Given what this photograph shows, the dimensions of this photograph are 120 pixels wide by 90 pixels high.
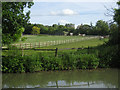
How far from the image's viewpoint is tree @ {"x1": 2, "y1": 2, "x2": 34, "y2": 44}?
11.7m

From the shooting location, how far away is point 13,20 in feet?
39.3

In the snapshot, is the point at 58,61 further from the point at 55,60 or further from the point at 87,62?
the point at 87,62

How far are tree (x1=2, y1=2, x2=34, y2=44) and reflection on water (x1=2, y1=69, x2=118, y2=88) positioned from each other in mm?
2490

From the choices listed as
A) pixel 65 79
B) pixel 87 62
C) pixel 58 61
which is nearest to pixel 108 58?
pixel 87 62

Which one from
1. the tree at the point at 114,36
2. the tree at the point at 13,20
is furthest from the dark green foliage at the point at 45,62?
the tree at the point at 114,36

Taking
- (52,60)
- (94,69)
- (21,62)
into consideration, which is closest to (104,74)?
(94,69)

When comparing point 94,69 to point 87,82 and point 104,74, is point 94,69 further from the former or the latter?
point 87,82

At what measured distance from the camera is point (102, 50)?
14922mm

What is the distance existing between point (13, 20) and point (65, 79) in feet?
16.1

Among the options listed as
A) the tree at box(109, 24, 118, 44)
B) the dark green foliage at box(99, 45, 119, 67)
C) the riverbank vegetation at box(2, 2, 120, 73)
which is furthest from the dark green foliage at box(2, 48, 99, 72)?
the tree at box(109, 24, 118, 44)

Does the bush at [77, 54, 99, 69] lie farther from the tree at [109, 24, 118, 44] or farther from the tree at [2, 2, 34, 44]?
the tree at [109, 24, 118, 44]

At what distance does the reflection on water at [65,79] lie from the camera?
9617mm

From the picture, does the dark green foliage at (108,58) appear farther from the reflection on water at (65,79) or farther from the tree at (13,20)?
the tree at (13,20)

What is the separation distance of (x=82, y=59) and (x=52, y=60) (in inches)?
85.7
